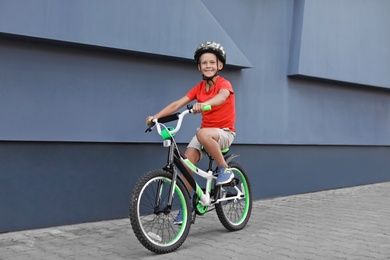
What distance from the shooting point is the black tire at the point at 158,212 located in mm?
3930

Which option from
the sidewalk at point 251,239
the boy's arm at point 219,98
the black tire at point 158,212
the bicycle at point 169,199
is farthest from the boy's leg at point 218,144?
the sidewalk at point 251,239

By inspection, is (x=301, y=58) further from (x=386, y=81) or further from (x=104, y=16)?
(x=104, y=16)

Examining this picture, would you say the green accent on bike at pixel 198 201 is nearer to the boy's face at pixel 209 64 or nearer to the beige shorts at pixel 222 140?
the beige shorts at pixel 222 140

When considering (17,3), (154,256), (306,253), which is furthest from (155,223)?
(17,3)

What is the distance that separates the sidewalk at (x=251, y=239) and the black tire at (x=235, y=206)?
0.35ft

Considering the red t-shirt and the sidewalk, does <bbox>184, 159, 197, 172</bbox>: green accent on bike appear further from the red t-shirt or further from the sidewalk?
the sidewalk

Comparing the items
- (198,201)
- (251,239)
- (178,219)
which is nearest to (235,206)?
(251,239)

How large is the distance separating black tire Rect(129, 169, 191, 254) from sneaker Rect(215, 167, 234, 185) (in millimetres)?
535

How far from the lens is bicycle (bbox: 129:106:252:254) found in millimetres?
3975

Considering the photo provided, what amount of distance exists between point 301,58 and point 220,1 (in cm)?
168

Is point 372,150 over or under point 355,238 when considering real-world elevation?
over

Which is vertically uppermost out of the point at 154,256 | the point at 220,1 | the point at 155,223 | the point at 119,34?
the point at 220,1

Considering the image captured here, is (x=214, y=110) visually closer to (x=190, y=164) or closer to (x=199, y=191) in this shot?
(x=190, y=164)

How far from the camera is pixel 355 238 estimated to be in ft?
15.8
